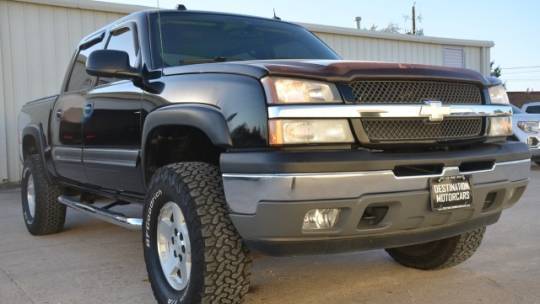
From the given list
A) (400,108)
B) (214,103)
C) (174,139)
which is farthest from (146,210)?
(400,108)

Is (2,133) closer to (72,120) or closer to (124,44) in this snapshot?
(72,120)

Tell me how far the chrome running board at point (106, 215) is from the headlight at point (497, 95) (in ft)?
7.24

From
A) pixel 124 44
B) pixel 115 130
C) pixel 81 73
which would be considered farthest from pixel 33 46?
pixel 115 130

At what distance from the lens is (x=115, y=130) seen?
13.2 ft

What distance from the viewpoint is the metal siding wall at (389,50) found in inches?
570

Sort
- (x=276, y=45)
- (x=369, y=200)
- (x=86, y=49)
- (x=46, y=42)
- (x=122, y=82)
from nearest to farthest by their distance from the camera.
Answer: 1. (x=369, y=200)
2. (x=122, y=82)
3. (x=276, y=45)
4. (x=86, y=49)
5. (x=46, y=42)

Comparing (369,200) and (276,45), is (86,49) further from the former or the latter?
(369,200)

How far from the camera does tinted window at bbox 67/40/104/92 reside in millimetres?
4914

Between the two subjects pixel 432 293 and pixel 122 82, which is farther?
pixel 122 82

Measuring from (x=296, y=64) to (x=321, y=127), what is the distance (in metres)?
0.36

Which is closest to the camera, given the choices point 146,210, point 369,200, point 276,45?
point 369,200

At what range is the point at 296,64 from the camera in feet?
9.04

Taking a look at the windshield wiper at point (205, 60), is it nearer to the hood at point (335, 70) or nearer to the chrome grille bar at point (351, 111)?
the hood at point (335, 70)

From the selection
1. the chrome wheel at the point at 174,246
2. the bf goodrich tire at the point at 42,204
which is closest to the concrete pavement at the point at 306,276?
the bf goodrich tire at the point at 42,204
